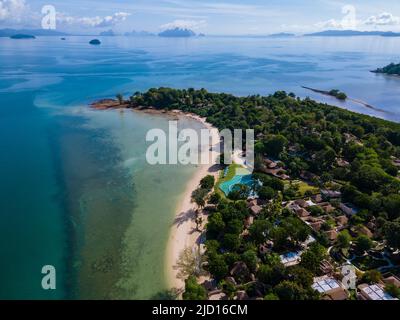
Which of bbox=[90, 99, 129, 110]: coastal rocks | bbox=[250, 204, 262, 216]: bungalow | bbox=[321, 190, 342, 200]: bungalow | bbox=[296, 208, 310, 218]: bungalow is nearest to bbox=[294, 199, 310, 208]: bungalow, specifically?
bbox=[296, 208, 310, 218]: bungalow

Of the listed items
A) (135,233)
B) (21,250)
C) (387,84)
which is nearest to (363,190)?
(135,233)

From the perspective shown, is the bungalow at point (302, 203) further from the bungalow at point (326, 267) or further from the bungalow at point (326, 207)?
the bungalow at point (326, 267)

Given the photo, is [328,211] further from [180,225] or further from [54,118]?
[54,118]

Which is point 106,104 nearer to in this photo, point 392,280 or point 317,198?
point 317,198

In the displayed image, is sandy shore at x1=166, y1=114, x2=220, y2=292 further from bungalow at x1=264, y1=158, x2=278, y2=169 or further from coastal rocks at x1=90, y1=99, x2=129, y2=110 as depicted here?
coastal rocks at x1=90, y1=99, x2=129, y2=110

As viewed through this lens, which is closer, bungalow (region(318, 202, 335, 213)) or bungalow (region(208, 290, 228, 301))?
bungalow (region(208, 290, 228, 301))
